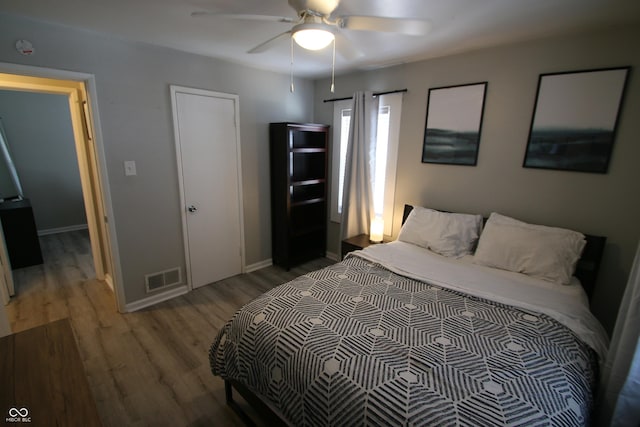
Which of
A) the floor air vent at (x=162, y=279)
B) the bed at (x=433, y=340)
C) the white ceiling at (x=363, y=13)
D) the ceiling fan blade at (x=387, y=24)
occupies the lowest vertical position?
the floor air vent at (x=162, y=279)

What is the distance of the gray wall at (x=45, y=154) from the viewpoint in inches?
175

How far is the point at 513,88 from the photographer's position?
2.28m

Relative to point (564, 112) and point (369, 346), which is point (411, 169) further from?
point (369, 346)

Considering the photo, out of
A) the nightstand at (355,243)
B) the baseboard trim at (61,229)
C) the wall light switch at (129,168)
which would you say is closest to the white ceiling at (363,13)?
the wall light switch at (129,168)

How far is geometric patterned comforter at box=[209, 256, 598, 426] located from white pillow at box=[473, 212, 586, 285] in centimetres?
58

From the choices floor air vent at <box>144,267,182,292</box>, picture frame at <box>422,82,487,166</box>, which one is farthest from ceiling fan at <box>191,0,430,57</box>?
floor air vent at <box>144,267,182,292</box>

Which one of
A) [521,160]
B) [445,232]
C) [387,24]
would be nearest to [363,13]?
[387,24]

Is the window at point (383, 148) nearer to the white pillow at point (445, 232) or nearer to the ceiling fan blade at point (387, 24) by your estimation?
the white pillow at point (445, 232)

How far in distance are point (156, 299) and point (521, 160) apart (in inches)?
140

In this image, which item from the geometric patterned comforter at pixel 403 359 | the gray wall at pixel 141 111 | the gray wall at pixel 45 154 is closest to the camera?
the geometric patterned comforter at pixel 403 359

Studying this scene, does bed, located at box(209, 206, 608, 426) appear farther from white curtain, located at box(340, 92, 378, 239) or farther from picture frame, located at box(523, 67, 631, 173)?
white curtain, located at box(340, 92, 378, 239)

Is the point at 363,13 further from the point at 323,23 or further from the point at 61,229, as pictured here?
the point at 61,229

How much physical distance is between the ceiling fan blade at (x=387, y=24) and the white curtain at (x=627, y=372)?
52.7 inches

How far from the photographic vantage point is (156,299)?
9.21ft
